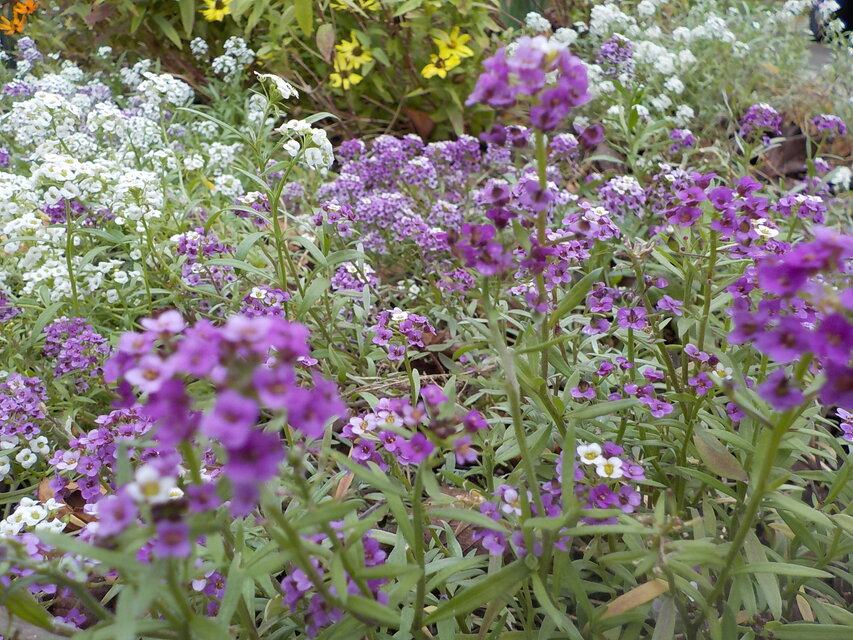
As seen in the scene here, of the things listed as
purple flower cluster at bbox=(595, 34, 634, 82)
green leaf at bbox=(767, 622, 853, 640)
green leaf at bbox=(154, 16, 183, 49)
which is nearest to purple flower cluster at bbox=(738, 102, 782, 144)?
purple flower cluster at bbox=(595, 34, 634, 82)

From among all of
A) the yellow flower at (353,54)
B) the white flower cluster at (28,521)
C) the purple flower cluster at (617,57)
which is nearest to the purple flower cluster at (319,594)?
the white flower cluster at (28,521)

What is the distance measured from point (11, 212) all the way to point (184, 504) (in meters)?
2.26

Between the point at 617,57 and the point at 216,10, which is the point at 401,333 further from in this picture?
the point at 216,10

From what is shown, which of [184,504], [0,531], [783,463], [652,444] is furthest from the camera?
[652,444]

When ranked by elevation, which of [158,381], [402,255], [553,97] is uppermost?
[553,97]

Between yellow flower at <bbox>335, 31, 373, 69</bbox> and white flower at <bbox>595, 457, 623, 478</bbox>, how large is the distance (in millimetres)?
3811

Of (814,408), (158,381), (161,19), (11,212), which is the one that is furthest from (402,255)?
(161,19)

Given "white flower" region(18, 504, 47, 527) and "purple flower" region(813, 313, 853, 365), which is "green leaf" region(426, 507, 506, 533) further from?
"white flower" region(18, 504, 47, 527)

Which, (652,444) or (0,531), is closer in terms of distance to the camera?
(0,531)

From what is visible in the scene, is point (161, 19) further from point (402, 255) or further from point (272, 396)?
point (272, 396)

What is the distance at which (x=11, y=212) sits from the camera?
266 centimetres

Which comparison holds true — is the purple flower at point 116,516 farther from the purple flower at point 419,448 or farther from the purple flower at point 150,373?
the purple flower at point 419,448

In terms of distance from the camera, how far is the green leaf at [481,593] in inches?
53.9

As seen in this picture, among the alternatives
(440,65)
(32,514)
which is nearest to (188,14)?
(440,65)
